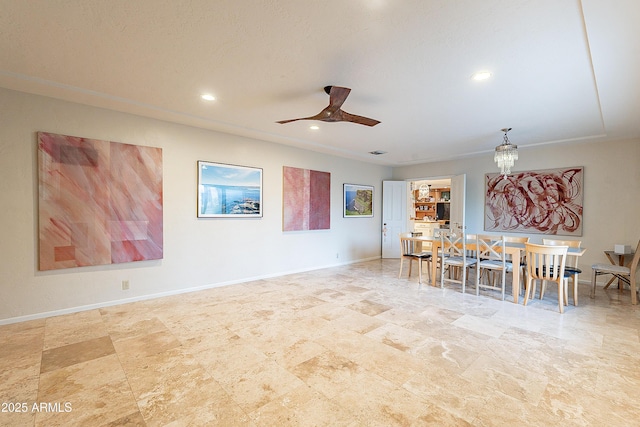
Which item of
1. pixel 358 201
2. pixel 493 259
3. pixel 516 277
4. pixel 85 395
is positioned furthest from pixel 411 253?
pixel 85 395

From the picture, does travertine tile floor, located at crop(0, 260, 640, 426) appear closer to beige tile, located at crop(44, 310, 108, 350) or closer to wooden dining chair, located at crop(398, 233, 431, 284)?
beige tile, located at crop(44, 310, 108, 350)

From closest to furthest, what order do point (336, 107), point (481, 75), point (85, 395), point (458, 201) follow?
point (85, 395) < point (481, 75) < point (336, 107) < point (458, 201)

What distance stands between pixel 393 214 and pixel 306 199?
290 cm

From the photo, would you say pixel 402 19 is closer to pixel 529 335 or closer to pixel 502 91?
pixel 502 91

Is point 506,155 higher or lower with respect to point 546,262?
higher

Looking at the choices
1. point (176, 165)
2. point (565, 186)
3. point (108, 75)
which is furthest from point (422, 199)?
point (108, 75)

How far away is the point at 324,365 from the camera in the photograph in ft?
7.58

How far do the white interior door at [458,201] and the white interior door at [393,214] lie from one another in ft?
4.37

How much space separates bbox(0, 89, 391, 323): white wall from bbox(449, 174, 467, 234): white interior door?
2.41m

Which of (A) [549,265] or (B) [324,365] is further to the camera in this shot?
(A) [549,265]

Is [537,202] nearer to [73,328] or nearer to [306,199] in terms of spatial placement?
[306,199]

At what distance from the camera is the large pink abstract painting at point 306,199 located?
219 inches

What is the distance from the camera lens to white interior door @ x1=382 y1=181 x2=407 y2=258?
765 centimetres

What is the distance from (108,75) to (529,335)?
4.90m
